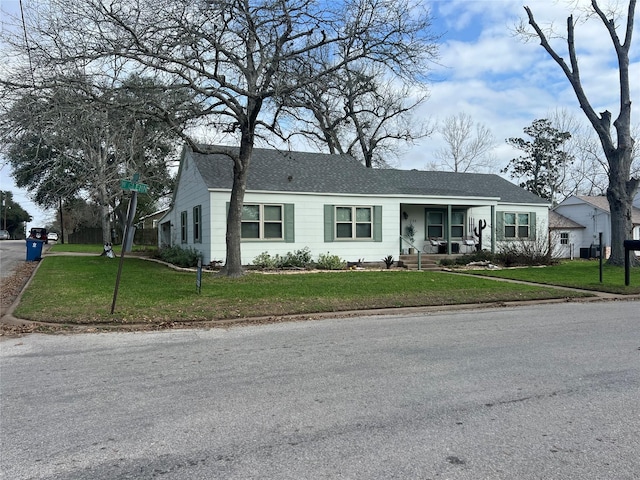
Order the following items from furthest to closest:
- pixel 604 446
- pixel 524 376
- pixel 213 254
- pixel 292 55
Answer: pixel 213 254, pixel 292 55, pixel 524 376, pixel 604 446

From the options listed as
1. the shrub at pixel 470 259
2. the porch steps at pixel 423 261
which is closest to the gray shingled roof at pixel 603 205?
the shrub at pixel 470 259

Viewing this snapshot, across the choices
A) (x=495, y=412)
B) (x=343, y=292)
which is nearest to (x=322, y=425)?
(x=495, y=412)

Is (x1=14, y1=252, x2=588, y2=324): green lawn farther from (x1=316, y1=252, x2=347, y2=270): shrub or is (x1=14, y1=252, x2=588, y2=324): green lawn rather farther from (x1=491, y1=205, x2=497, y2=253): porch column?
(x1=491, y1=205, x2=497, y2=253): porch column

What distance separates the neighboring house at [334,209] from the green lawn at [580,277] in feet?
14.0

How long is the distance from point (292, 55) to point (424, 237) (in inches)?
504

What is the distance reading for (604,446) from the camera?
3.78 meters

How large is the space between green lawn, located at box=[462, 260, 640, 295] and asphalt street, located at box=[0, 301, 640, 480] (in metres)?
7.14

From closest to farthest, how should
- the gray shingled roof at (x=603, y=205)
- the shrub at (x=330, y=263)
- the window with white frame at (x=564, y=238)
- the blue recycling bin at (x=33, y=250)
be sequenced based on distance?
the shrub at (x=330, y=263) < the blue recycling bin at (x=33, y=250) < the window with white frame at (x=564, y=238) < the gray shingled roof at (x=603, y=205)

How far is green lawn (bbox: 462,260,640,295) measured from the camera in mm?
14453

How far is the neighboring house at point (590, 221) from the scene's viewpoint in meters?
33.0

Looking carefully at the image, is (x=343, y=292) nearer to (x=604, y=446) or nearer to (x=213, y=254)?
(x=213, y=254)

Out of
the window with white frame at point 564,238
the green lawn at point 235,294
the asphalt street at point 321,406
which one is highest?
the window with white frame at point 564,238

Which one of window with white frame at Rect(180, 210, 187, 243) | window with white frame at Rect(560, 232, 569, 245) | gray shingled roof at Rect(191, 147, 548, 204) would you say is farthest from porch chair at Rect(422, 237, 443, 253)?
window with white frame at Rect(560, 232, 569, 245)

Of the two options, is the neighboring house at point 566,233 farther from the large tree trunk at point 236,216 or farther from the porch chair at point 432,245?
the large tree trunk at point 236,216
